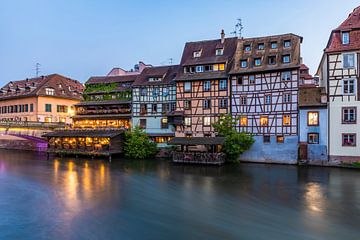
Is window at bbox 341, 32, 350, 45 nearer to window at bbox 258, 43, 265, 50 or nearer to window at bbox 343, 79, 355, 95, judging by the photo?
window at bbox 343, 79, 355, 95

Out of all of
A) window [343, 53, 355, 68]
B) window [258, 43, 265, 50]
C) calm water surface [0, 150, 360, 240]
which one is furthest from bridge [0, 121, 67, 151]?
window [343, 53, 355, 68]

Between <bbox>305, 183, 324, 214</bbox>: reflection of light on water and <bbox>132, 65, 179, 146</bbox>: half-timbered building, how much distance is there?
1793cm

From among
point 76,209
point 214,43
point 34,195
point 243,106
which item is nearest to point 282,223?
point 76,209

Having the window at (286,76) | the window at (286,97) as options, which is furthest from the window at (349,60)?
the window at (286,97)

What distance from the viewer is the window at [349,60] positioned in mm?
24448

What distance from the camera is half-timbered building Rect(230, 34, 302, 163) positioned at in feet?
87.8

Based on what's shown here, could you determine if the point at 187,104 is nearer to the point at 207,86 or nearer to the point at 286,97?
the point at 207,86

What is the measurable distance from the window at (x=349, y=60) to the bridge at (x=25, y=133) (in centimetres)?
3814

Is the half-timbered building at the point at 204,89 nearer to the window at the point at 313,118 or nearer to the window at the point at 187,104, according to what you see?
the window at the point at 187,104

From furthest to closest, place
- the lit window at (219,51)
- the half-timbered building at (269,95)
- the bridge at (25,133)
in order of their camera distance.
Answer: the bridge at (25,133)
the lit window at (219,51)
the half-timbered building at (269,95)

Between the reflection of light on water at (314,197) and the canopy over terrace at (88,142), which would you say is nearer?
the reflection of light on water at (314,197)

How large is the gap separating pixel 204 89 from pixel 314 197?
1823 centimetres

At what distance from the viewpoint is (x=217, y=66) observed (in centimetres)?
3089

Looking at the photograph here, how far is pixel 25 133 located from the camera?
1519 inches
